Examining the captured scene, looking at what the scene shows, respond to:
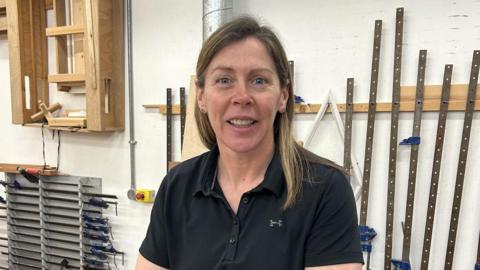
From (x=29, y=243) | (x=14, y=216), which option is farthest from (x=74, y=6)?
(x=29, y=243)

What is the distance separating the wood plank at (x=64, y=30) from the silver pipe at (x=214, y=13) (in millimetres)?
845

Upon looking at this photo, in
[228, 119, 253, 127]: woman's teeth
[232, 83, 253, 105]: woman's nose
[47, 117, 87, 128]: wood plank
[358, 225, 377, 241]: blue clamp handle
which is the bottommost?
[358, 225, 377, 241]: blue clamp handle

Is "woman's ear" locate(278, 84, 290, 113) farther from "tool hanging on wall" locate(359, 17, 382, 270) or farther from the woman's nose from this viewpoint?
"tool hanging on wall" locate(359, 17, 382, 270)

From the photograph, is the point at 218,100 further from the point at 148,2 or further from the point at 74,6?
the point at 74,6

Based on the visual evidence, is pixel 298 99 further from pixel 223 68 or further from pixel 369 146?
pixel 223 68

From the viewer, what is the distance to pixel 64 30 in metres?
2.14

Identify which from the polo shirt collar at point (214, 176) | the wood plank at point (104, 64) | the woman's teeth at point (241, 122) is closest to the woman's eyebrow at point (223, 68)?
the woman's teeth at point (241, 122)

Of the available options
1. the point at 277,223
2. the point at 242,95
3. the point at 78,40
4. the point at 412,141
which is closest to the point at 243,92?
the point at 242,95

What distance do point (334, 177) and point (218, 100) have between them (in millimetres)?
363

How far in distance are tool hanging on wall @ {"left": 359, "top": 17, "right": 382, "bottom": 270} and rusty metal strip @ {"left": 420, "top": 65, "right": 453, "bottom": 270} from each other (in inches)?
9.9

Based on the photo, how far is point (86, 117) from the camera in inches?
83.5

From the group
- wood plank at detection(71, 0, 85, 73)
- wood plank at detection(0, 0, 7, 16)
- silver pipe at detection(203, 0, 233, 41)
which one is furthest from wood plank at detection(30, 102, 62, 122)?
silver pipe at detection(203, 0, 233, 41)

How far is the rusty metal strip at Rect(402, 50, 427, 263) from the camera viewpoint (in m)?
1.65

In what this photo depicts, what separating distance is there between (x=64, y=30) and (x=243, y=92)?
5.96 ft
